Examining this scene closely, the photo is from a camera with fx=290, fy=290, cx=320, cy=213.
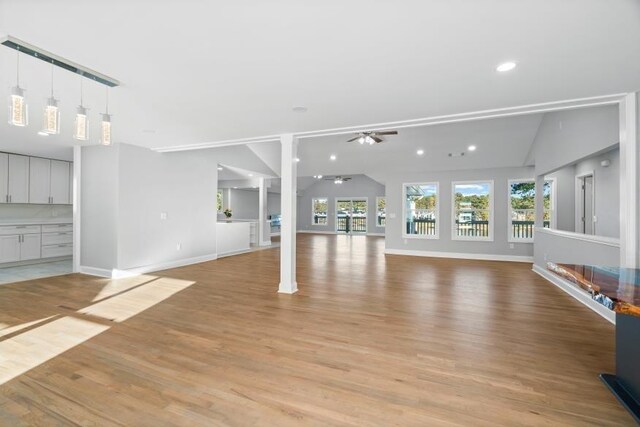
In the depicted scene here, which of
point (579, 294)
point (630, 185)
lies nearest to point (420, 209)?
point (579, 294)

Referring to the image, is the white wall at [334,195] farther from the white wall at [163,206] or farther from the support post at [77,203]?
the support post at [77,203]

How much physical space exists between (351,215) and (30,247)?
12.4m

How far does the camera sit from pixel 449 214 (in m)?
8.33

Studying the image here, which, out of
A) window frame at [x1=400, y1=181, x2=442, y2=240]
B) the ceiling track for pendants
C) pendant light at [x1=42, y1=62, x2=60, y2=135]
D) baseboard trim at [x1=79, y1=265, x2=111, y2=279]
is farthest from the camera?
window frame at [x1=400, y1=181, x2=442, y2=240]

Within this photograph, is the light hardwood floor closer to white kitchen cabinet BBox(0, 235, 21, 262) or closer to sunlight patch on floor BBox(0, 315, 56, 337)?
sunlight patch on floor BBox(0, 315, 56, 337)

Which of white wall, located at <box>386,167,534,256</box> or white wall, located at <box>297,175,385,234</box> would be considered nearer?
white wall, located at <box>386,167,534,256</box>

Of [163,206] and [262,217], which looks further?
[262,217]

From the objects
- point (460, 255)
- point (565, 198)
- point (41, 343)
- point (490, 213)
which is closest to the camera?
point (41, 343)

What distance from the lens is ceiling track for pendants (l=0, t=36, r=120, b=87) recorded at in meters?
2.01

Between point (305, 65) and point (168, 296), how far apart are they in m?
3.69

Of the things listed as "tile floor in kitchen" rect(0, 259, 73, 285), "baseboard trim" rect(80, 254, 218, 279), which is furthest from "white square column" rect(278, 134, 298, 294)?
"tile floor in kitchen" rect(0, 259, 73, 285)

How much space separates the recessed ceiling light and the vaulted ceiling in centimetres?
7

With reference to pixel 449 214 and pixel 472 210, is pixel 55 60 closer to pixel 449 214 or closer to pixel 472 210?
pixel 449 214

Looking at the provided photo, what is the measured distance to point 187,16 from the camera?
175 cm
